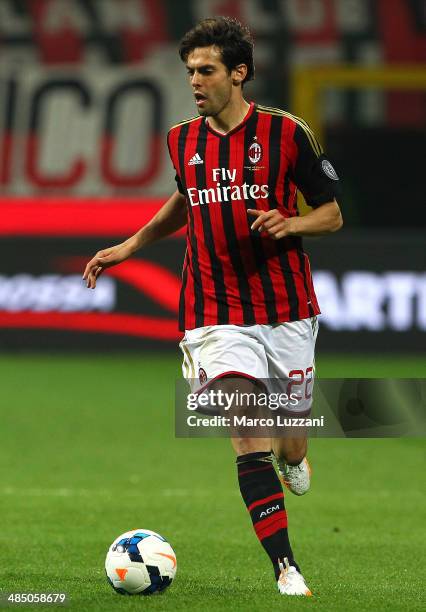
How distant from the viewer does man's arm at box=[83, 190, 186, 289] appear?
17.1ft

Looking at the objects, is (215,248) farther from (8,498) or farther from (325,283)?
(325,283)

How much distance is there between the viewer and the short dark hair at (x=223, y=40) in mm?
4820

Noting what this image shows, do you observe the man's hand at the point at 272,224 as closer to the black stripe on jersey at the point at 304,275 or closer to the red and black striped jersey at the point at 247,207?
the red and black striped jersey at the point at 247,207

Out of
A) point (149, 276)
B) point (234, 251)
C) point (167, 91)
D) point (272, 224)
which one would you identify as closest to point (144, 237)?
point (234, 251)

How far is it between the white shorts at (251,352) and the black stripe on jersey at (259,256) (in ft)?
0.22

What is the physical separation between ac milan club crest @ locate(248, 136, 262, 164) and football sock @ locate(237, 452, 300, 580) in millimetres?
1023

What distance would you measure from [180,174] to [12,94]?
13.0m

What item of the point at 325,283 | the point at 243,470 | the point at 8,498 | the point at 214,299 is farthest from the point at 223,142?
the point at 325,283

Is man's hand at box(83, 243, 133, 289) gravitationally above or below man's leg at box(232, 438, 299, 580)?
above

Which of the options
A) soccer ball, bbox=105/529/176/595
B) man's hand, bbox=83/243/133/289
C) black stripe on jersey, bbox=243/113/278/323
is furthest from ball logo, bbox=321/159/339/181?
soccer ball, bbox=105/529/176/595

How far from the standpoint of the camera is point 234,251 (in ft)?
16.2

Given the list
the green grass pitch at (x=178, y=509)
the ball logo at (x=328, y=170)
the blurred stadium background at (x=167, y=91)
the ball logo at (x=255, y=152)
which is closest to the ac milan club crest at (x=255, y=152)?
the ball logo at (x=255, y=152)

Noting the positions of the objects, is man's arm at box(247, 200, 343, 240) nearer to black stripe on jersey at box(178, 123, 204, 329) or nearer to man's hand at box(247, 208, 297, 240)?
man's hand at box(247, 208, 297, 240)

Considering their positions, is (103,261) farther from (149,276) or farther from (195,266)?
(149,276)
